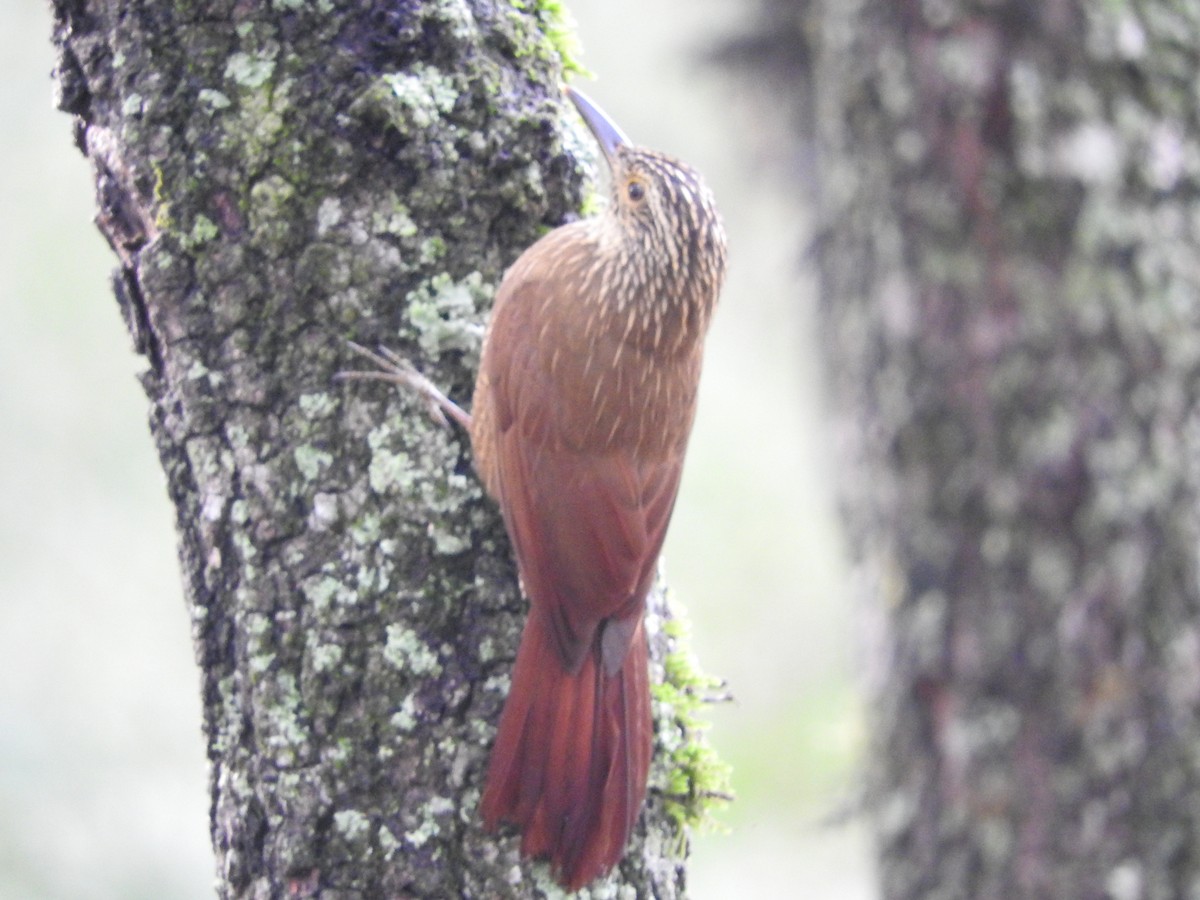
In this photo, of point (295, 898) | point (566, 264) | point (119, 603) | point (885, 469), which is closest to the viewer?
point (295, 898)

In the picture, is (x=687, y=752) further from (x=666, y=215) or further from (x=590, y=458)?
(x=666, y=215)

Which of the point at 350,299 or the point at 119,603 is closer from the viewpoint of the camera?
the point at 350,299

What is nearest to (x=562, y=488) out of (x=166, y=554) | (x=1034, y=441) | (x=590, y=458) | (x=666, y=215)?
(x=590, y=458)

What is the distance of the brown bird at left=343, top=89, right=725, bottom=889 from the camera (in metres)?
2.42

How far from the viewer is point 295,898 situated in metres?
2.33

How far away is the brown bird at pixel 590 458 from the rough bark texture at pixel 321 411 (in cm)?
7

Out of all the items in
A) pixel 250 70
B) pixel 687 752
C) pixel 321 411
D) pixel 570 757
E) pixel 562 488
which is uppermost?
pixel 250 70

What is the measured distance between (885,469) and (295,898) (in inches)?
94.1

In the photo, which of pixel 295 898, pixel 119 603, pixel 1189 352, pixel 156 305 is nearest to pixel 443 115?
pixel 156 305

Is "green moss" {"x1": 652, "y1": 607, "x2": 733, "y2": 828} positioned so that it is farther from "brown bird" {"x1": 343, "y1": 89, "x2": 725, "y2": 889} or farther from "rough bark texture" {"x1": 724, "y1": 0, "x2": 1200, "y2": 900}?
"rough bark texture" {"x1": 724, "y1": 0, "x2": 1200, "y2": 900}

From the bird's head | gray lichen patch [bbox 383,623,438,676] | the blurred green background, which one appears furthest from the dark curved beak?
the blurred green background

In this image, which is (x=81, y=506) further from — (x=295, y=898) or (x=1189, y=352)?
(x=1189, y=352)

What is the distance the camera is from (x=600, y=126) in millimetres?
3195

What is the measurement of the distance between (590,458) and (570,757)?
0.71 meters
